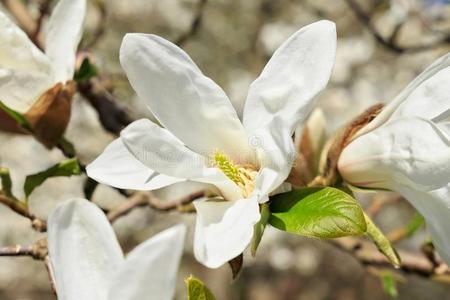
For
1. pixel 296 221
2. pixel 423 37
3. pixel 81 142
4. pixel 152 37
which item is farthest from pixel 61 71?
pixel 423 37

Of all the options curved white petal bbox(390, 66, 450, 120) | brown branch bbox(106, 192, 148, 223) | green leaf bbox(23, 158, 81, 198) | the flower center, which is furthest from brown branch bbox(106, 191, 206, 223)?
curved white petal bbox(390, 66, 450, 120)

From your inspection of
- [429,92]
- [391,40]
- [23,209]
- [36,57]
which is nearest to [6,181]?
[23,209]

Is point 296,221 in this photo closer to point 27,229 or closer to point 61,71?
point 61,71

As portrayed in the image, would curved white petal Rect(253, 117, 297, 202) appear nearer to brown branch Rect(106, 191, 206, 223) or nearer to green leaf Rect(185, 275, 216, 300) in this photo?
green leaf Rect(185, 275, 216, 300)

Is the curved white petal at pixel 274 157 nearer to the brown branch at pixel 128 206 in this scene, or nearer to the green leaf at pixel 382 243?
the green leaf at pixel 382 243

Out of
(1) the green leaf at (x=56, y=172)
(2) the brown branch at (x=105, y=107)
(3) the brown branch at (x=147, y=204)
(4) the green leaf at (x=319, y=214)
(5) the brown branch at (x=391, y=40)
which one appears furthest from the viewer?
(5) the brown branch at (x=391, y=40)

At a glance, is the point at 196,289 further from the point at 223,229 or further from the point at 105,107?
the point at 105,107

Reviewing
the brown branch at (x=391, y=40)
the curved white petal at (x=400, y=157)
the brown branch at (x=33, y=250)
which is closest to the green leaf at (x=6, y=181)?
the brown branch at (x=33, y=250)
